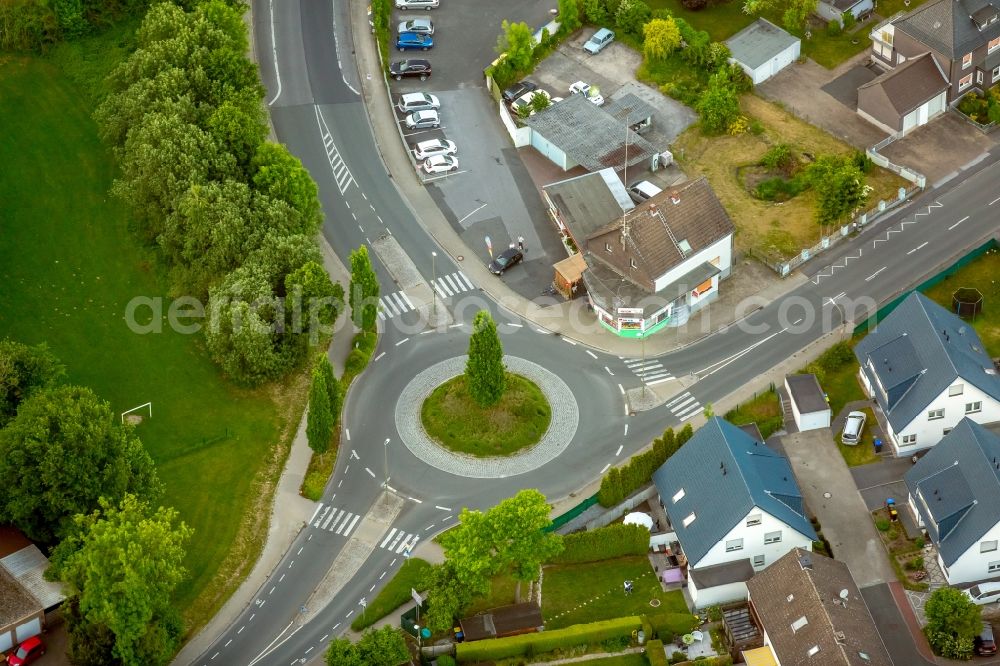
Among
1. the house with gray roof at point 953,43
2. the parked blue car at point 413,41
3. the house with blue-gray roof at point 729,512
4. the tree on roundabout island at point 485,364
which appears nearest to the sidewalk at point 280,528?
the tree on roundabout island at point 485,364

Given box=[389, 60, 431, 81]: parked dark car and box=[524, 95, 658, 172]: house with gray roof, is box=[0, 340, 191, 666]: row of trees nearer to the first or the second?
box=[524, 95, 658, 172]: house with gray roof

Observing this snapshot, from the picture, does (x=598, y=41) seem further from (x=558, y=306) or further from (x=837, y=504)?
(x=837, y=504)

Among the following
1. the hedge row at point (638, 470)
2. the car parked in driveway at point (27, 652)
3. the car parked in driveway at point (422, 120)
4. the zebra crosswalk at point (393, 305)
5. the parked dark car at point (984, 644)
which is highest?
the car parked in driveway at point (422, 120)

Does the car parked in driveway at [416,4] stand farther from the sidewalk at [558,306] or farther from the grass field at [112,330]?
the grass field at [112,330]

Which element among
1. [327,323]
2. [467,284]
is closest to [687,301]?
[467,284]

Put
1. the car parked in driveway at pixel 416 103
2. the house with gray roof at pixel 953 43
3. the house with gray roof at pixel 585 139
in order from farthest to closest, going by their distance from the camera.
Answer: the car parked in driveway at pixel 416 103, the house with gray roof at pixel 953 43, the house with gray roof at pixel 585 139

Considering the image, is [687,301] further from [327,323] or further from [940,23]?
[940,23]

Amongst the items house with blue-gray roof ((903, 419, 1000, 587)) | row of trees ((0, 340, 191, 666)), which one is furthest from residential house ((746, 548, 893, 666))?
row of trees ((0, 340, 191, 666))
